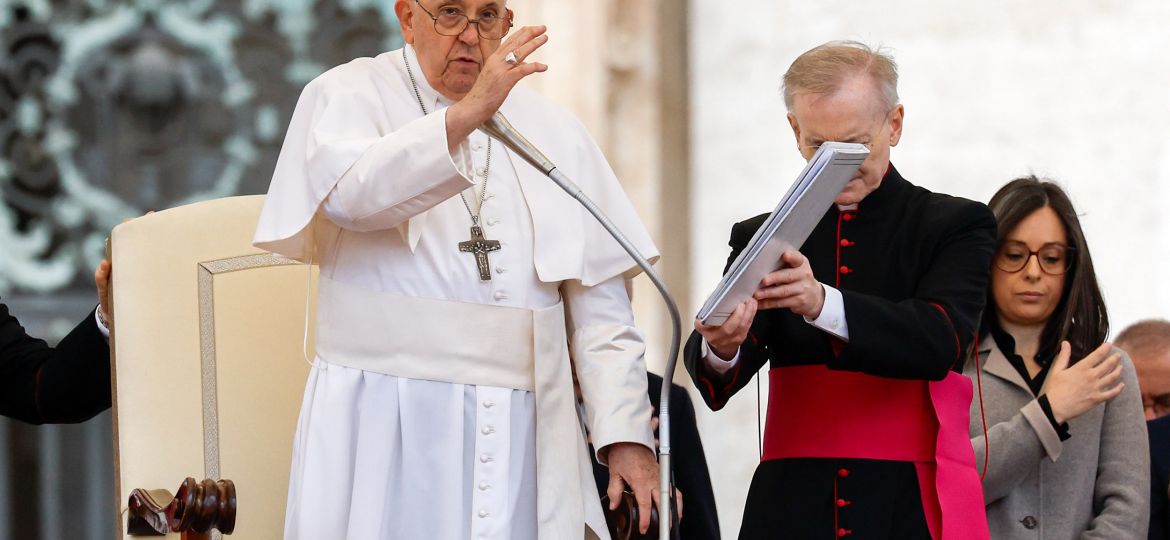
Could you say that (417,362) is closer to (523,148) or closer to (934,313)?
(523,148)

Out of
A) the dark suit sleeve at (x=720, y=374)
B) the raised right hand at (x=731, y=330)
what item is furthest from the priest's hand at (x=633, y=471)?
the raised right hand at (x=731, y=330)

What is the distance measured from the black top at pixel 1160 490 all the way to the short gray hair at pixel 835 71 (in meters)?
1.27

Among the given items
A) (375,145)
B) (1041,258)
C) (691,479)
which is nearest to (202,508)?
(375,145)

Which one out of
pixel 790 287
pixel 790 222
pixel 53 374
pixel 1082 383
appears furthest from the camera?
pixel 53 374

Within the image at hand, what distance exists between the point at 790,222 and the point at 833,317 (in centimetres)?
28

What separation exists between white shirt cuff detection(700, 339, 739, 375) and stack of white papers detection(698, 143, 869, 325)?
0.22 metres

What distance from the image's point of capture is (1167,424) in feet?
13.5

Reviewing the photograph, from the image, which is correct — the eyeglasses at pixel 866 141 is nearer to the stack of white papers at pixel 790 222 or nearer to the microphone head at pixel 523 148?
the stack of white papers at pixel 790 222

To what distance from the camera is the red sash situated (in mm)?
2822

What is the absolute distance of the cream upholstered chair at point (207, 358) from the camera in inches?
145

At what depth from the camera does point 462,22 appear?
117 inches

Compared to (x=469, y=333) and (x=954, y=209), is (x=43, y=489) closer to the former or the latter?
(x=469, y=333)

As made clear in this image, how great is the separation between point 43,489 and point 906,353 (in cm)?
360

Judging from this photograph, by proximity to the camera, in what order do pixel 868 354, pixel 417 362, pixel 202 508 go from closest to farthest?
pixel 868 354 → pixel 417 362 → pixel 202 508
